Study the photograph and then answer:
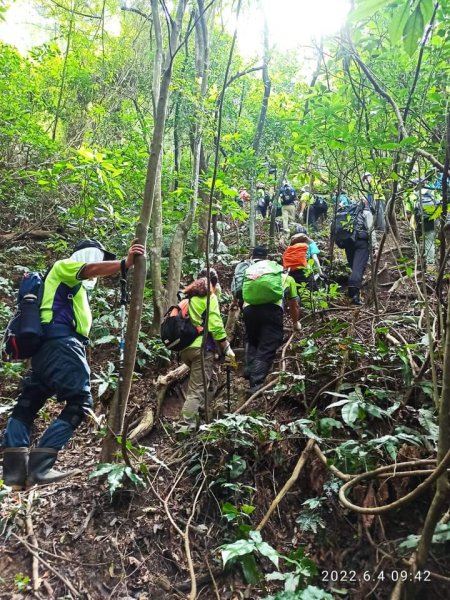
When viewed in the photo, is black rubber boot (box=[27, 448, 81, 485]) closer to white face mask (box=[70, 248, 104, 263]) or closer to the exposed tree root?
white face mask (box=[70, 248, 104, 263])

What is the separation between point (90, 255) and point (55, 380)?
1.13m

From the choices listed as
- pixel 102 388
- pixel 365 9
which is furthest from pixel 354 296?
pixel 365 9

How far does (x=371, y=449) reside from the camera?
3.04 metres

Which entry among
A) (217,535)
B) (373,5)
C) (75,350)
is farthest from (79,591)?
(373,5)

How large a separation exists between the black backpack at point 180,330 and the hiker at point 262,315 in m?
0.85

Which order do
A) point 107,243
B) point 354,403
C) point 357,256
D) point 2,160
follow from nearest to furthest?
point 354,403 < point 357,256 < point 107,243 < point 2,160

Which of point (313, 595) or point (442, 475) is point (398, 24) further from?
point (313, 595)

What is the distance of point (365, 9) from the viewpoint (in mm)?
1132

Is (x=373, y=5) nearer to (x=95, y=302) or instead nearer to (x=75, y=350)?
(x=75, y=350)

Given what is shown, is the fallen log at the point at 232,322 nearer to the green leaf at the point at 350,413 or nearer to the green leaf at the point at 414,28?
the green leaf at the point at 350,413

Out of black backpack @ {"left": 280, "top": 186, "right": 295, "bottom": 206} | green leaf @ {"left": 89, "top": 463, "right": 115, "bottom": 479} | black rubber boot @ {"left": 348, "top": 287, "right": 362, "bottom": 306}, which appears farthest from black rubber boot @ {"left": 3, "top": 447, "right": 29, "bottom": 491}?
black backpack @ {"left": 280, "top": 186, "right": 295, "bottom": 206}

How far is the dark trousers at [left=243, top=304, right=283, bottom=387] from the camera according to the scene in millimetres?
5332

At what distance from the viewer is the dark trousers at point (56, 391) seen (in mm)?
3473

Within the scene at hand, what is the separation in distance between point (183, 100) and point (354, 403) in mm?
9209
